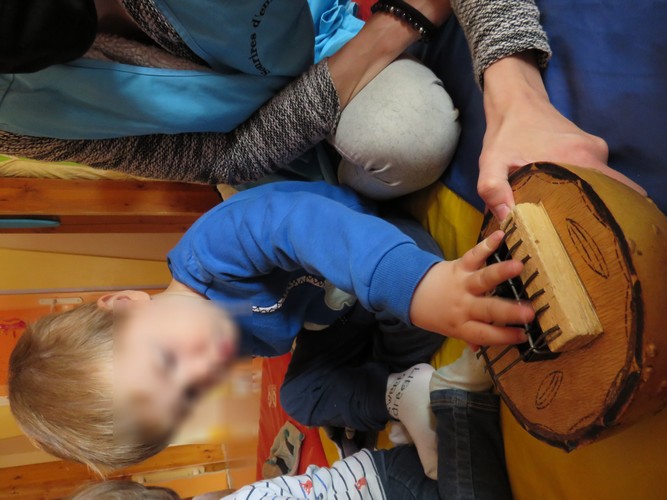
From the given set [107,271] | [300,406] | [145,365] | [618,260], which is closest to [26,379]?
[145,365]

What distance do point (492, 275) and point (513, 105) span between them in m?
0.17

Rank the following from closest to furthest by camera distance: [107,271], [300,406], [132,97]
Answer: [132,97] → [300,406] → [107,271]

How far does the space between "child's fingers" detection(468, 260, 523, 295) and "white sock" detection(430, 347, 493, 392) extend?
213mm

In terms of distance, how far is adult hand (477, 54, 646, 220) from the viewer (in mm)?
405

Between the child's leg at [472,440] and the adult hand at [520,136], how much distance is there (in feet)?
0.81

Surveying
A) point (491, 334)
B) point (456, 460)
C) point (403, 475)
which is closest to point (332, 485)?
point (403, 475)

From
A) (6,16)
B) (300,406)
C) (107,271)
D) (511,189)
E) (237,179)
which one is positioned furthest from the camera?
(107,271)

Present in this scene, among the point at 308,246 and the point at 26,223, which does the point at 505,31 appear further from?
the point at 26,223

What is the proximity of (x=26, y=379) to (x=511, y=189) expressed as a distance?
510mm

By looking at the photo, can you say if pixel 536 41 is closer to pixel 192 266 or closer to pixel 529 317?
pixel 529 317

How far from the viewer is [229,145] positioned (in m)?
0.62

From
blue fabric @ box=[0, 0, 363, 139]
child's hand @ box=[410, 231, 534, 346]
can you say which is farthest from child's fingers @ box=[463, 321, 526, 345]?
blue fabric @ box=[0, 0, 363, 139]

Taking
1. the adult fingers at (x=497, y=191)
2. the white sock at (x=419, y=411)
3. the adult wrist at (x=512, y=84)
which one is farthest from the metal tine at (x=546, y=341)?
the white sock at (x=419, y=411)

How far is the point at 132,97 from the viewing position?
519 millimetres
